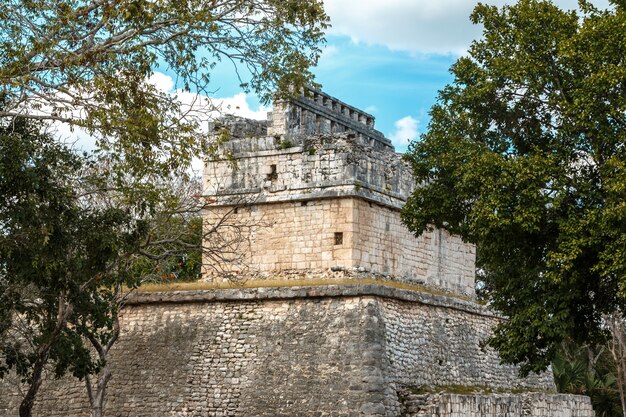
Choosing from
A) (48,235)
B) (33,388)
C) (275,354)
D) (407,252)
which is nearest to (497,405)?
(407,252)

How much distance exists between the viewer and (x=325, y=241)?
19.7 metres

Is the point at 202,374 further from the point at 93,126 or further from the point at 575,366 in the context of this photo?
the point at 575,366

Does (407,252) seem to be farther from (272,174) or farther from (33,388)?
(33,388)

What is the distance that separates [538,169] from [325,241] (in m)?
4.70

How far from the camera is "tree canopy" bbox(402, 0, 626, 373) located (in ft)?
54.3

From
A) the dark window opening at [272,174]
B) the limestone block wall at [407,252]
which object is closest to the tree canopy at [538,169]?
the limestone block wall at [407,252]

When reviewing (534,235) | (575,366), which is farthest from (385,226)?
(575,366)

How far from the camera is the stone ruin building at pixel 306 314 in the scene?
1834 cm

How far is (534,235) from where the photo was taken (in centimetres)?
1778

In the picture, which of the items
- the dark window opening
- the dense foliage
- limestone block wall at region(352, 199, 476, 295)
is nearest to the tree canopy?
limestone block wall at region(352, 199, 476, 295)

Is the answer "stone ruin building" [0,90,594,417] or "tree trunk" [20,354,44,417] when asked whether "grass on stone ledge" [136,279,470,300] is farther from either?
"tree trunk" [20,354,44,417]

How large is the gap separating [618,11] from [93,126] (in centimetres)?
907

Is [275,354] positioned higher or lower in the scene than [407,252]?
lower

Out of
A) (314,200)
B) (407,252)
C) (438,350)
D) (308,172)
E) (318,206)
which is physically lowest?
(438,350)
